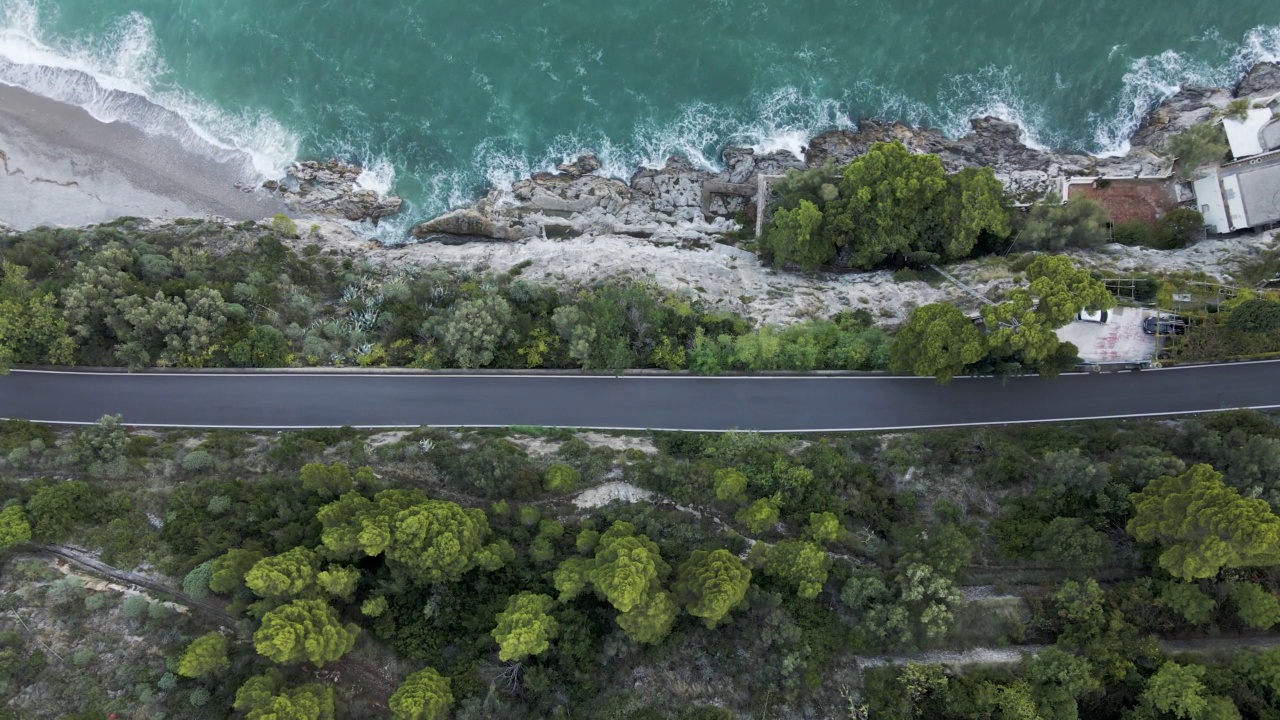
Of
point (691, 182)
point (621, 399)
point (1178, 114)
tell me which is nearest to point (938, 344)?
point (621, 399)

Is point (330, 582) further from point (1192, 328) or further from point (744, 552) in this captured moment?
point (1192, 328)

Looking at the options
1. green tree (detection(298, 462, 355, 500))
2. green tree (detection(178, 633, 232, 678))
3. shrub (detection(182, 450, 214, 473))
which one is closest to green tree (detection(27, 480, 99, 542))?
shrub (detection(182, 450, 214, 473))

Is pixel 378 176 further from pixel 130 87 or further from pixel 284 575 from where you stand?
pixel 284 575

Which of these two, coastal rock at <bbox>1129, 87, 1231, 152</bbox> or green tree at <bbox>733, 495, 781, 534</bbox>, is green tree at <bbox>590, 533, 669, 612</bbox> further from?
coastal rock at <bbox>1129, 87, 1231, 152</bbox>

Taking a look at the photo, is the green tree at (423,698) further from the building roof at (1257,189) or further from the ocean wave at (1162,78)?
the ocean wave at (1162,78)

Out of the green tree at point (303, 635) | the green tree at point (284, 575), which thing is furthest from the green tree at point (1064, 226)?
the green tree at point (284, 575)

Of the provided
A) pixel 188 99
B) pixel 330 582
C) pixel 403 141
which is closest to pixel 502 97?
pixel 403 141
